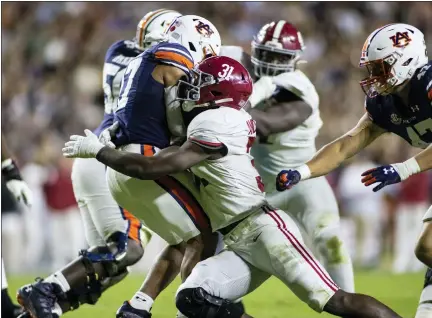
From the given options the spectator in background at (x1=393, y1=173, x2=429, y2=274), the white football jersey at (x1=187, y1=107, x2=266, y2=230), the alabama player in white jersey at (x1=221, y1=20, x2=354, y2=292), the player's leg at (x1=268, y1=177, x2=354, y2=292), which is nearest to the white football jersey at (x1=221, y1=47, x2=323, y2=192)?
the alabama player in white jersey at (x1=221, y1=20, x2=354, y2=292)

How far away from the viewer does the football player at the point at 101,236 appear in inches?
194

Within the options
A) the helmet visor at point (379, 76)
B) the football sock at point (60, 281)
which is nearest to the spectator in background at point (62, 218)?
the football sock at point (60, 281)

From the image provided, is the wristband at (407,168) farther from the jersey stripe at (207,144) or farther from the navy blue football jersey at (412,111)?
the jersey stripe at (207,144)

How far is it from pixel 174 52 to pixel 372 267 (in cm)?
719

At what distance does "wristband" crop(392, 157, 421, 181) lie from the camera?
4484mm

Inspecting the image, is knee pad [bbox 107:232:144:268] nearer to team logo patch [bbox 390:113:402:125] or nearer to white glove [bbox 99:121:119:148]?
white glove [bbox 99:121:119:148]

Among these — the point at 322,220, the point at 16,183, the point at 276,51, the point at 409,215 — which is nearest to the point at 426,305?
the point at 322,220

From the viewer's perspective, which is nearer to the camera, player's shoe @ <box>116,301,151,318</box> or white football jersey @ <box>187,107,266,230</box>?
white football jersey @ <box>187,107,266,230</box>

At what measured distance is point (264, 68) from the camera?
5988 mm

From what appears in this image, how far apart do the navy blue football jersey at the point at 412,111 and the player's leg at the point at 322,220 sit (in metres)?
0.88

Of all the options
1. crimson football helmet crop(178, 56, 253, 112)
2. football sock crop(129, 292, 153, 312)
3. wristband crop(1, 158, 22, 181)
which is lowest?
football sock crop(129, 292, 153, 312)

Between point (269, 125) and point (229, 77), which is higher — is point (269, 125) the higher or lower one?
the lower one

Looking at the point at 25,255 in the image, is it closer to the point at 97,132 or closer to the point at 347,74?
the point at 347,74

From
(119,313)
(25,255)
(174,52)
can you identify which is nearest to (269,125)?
(174,52)
